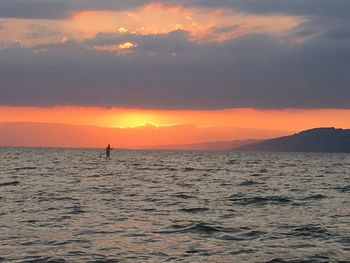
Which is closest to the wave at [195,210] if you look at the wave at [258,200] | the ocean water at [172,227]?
the ocean water at [172,227]

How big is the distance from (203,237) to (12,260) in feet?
24.2

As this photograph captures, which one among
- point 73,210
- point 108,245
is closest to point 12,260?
point 108,245

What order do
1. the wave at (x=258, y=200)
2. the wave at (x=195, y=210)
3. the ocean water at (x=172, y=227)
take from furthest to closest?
the wave at (x=258, y=200), the wave at (x=195, y=210), the ocean water at (x=172, y=227)

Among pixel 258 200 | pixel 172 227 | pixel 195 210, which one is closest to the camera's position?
pixel 172 227

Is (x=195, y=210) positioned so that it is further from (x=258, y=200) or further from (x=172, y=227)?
(x=258, y=200)

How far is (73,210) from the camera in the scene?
2816 centimetres

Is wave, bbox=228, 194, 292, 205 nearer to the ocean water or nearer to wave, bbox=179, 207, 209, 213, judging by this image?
the ocean water

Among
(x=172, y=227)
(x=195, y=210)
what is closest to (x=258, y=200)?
(x=195, y=210)

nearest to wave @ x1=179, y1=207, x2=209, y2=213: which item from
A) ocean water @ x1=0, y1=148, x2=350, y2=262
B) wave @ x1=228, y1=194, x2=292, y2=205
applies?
ocean water @ x1=0, y1=148, x2=350, y2=262

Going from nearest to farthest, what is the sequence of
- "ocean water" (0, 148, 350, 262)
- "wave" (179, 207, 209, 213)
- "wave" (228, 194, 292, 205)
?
"ocean water" (0, 148, 350, 262)
"wave" (179, 207, 209, 213)
"wave" (228, 194, 292, 205)

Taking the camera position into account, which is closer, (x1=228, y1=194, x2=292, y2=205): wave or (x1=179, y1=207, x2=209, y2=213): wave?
(x1=179, y1=207, x2=209, y2=213): wave

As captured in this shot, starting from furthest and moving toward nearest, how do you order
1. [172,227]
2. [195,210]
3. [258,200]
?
1. [258,200]
2. [195,210]
3. [172,227]

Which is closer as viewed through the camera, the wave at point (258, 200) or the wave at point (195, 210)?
the wave at point (195, 210)

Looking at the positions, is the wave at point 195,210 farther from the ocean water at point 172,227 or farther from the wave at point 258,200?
the wave at point 258,200
